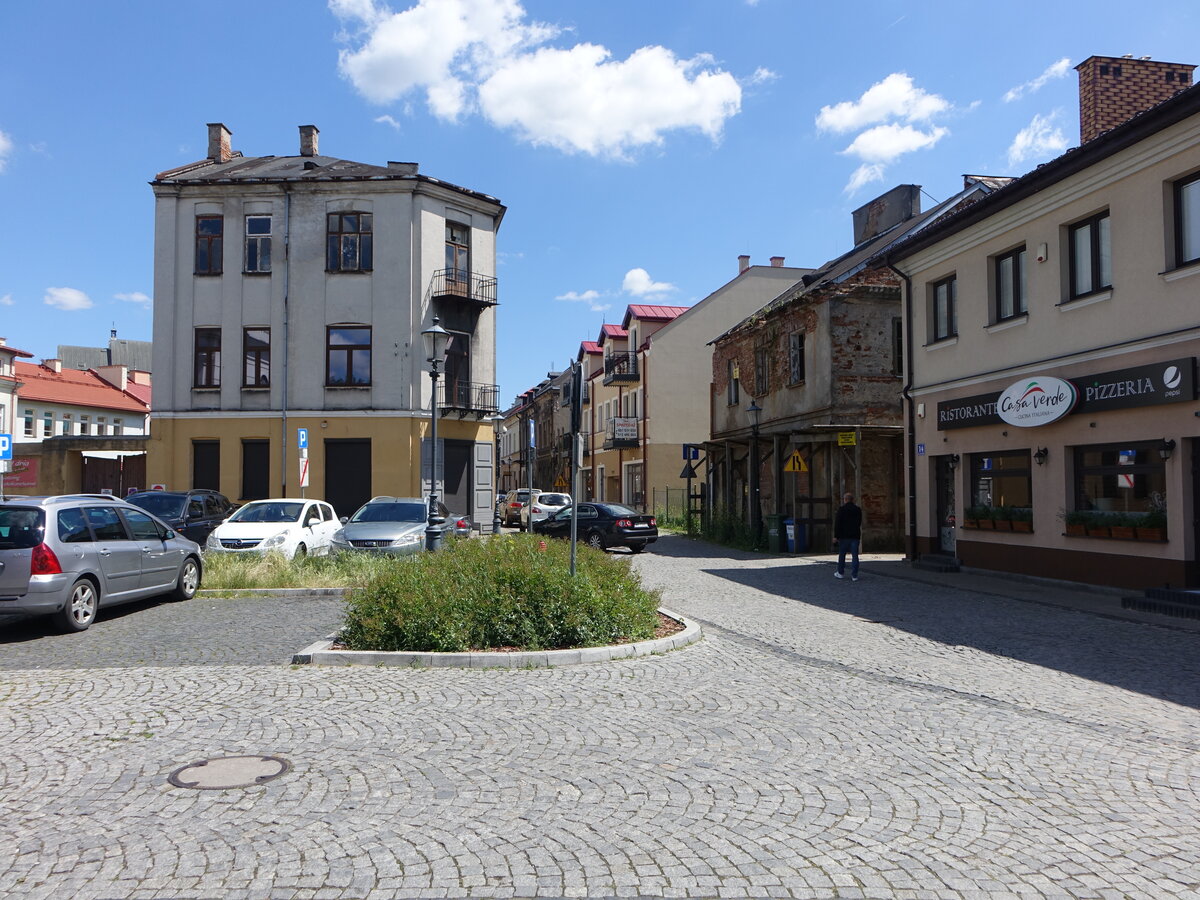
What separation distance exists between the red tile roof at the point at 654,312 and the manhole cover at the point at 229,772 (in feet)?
136

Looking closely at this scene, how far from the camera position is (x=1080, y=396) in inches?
571

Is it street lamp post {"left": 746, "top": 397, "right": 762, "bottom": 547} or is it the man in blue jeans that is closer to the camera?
the man in blue jeans

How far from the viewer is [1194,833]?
4277 mm

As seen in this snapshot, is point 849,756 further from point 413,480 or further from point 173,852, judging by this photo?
point 413,480

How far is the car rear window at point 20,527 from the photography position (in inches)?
382

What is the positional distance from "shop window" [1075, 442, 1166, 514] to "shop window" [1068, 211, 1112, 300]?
8.56 ft

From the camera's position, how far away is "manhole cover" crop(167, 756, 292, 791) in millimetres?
4910

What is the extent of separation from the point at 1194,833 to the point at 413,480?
26.6 meters

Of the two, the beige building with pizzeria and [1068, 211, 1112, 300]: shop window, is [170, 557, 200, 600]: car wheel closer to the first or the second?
the beige building with pizzeria

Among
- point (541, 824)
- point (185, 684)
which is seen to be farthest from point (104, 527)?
point (541, 824)

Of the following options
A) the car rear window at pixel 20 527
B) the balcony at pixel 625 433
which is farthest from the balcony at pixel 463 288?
the car rear window at pixel 20 527

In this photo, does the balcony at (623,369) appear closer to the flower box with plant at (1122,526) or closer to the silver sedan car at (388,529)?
the silver sedan car at (388,529)

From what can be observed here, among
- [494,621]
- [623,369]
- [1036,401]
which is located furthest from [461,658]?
[623,369]

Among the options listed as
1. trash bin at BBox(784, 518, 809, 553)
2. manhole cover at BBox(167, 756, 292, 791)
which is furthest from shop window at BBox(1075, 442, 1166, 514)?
manhole cover at BBox(167, 756, 292, 791)
